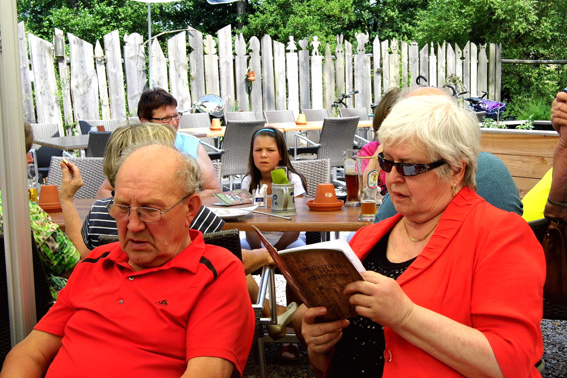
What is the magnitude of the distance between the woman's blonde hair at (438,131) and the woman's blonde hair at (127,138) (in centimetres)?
122

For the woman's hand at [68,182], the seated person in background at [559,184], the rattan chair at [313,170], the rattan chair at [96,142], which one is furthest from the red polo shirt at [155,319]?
the rattan chair at [96,142]

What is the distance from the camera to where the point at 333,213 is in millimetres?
3508

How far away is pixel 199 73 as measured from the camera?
10.7m

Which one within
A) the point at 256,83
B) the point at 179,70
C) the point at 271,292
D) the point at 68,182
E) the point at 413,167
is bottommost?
the point at 271,292

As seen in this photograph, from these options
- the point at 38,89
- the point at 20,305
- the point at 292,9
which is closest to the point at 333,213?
the point at 20,305

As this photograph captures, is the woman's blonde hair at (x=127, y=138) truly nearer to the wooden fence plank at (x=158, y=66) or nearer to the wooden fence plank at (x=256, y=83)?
the wooden fence plank at (x=158, y=66)

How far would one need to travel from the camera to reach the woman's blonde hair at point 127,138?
9.04ft

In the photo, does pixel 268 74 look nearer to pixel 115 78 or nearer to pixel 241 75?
pixel 241 75

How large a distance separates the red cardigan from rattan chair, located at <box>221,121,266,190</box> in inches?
215

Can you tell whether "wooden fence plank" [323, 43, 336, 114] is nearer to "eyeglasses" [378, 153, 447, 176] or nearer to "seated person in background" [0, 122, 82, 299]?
"seated person in background" [0, 122, 82, 299]

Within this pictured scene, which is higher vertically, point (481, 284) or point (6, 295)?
point (481, 284)

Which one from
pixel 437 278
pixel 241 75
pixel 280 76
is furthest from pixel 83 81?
pixel 437 278

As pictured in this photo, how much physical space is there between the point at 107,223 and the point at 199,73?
8.29 metres

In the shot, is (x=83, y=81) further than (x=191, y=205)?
Yes
